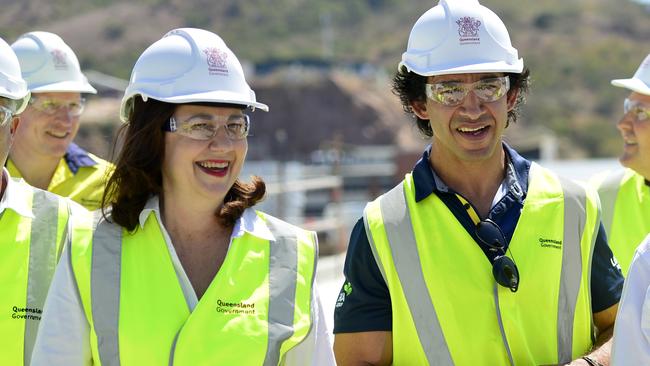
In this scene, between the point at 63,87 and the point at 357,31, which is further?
the point at 357,31

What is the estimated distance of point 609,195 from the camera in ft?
15.9

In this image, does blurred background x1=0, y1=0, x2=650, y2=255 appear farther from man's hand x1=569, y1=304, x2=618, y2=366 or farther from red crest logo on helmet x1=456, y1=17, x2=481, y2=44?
man's hand x1=569, y1=304, x2=618, y2=366

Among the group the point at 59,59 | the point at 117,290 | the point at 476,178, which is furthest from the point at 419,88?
the point at 59,59

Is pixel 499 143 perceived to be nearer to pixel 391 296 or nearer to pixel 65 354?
pixel 391 296

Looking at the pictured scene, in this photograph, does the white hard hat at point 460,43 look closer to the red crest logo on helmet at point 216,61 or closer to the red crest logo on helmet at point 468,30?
the red crest logo on helmet at point 468,30

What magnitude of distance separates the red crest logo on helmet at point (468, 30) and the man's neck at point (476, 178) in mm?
403

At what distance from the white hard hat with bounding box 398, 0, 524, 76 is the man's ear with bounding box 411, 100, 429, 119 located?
0.17 meters

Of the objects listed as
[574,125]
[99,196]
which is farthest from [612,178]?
[574,125]

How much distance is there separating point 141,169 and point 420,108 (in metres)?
1.09

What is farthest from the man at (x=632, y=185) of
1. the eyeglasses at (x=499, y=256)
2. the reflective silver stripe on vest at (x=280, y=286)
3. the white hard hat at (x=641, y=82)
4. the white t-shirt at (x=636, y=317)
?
the reflective silver stripe on vest at (x=280, y=286)

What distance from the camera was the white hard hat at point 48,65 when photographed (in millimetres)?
5289

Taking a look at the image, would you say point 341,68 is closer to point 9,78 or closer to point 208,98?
point 9,78

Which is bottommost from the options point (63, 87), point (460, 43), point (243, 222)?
point (243, 222)

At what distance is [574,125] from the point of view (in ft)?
206
